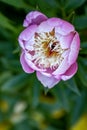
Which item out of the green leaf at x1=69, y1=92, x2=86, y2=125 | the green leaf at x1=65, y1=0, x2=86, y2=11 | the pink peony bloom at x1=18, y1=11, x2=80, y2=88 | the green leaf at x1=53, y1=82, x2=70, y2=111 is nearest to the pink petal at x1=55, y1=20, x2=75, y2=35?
the pink peony bloom at x1=18, y1=11, x2=80, y2=88

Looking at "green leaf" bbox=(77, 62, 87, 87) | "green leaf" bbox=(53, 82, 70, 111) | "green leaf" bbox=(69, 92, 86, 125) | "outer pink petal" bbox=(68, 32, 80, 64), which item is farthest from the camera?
"green leaf" bbox=(69, 92, 86, 125)

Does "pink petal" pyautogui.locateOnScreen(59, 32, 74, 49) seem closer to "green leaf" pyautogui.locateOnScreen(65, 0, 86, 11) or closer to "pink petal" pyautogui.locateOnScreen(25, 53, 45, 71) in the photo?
"pink petal" pyautogui.locateOnScreen(25, 53, 45, 71)

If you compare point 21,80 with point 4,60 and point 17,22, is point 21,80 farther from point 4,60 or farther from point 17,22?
point 17,22

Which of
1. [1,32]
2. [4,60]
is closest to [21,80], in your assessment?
[4,60]

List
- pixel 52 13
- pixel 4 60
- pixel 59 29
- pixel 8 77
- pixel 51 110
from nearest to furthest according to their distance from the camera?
pixel 59 29, pixel 52 13, pixel 4 60, pixel 8 77, pixel 51 110

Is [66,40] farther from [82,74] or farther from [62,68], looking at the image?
[82,74]
